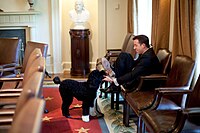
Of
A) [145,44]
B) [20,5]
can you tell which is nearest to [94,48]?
[20,5]

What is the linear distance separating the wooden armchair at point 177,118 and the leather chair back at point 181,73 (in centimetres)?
12

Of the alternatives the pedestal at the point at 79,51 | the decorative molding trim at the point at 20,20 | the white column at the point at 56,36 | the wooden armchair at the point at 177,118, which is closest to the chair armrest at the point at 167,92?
the wooden armchair at the point at 177,118

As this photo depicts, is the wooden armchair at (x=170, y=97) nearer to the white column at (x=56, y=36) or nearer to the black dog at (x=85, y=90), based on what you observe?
the black dog at (x=85, y=90)

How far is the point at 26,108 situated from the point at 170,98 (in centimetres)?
225

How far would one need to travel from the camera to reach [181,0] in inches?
109

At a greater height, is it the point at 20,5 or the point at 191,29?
the point at 20,5

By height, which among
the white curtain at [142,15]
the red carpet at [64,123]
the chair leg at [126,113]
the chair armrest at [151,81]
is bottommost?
the red carpet at [64,123]

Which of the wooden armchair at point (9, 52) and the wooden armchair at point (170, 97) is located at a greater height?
the wooden armchair at point (9, 52)

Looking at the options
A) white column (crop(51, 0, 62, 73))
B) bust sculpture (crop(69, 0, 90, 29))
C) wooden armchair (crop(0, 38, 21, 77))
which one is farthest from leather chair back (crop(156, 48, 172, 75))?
white column (crop(51, 0, 62, 73))

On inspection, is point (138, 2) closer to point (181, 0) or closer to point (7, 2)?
point (181, 0)

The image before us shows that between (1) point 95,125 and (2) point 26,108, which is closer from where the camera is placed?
(2) point 26,108

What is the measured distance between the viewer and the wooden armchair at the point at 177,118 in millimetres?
1969

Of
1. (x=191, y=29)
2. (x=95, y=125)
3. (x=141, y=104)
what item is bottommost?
(x=95, y=125)

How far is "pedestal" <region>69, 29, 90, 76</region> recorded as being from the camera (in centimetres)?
578
